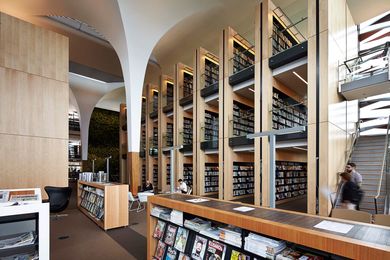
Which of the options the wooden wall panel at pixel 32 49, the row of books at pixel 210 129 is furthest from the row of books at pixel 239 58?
the wooden wall panel at pixel 32 49

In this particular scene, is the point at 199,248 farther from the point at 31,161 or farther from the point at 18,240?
the point at 31,161

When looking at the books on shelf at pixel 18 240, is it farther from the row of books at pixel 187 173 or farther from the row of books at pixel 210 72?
the row of books at pixel 187 173

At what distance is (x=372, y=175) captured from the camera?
640cm

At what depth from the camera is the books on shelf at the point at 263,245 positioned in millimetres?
1670

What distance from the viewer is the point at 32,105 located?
5898 mm

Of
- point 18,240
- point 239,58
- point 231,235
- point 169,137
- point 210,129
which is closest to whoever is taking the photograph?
point 18,240

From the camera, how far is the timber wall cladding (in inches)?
217

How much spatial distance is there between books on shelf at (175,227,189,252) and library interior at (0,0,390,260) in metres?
0.02

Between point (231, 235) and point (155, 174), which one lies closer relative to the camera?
point (231, 235)

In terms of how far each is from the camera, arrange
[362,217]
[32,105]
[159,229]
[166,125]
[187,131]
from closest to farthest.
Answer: [362,217]
[159,229]
[32,105]
[187,131]
[166,125]

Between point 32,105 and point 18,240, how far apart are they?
5189 millimetres

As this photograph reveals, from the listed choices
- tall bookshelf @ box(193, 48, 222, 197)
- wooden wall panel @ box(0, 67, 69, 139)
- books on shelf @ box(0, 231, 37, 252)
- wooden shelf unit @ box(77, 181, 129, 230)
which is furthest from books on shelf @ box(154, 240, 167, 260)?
tall bookshelf @ box(193, 48, 222, 197)

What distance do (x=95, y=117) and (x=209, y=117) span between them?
13817 millimetres

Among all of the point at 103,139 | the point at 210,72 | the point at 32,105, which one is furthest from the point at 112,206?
the point at 103,139
